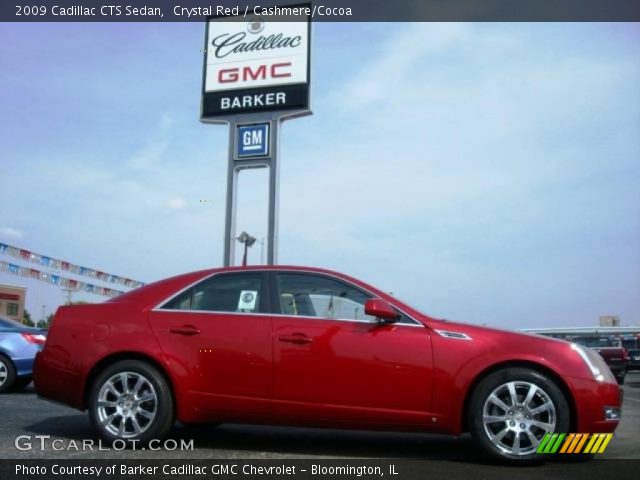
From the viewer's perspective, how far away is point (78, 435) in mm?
5684

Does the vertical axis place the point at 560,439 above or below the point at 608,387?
below

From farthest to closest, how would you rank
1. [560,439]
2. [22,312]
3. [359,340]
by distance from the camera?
[22,312], [359,340], [560,439]

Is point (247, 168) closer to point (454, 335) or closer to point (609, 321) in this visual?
point (454, 335)

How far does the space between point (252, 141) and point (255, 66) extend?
2.10 metres

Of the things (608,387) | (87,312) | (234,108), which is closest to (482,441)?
(608,387)

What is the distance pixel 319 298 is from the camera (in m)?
5.32

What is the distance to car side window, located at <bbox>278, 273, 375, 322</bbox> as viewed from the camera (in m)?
5.22

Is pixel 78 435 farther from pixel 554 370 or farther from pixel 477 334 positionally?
A: pixel 554 370

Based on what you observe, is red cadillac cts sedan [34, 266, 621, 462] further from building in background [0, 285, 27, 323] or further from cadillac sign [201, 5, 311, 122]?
building in background [0, 285, 27, 323]

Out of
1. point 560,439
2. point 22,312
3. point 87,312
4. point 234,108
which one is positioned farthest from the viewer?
point 22,312

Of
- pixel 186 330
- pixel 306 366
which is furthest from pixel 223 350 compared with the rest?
pixel 306 366

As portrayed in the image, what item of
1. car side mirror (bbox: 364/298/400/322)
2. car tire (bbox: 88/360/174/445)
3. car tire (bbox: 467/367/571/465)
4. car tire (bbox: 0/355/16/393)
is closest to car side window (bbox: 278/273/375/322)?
car side mirror (bbox: 364/298/400/322)

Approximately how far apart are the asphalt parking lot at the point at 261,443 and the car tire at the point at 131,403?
193 millimetres

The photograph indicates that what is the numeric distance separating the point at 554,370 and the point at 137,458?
9.97 ft
